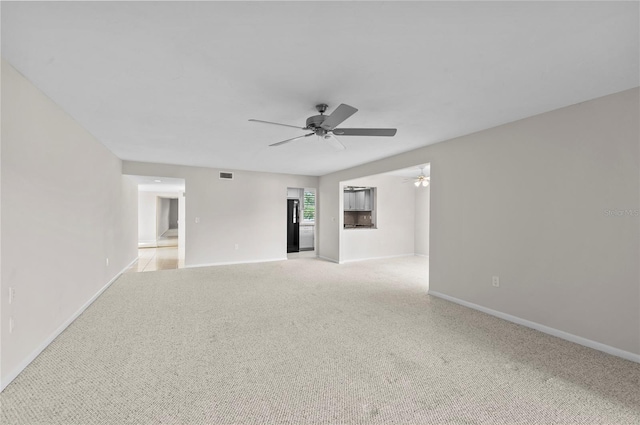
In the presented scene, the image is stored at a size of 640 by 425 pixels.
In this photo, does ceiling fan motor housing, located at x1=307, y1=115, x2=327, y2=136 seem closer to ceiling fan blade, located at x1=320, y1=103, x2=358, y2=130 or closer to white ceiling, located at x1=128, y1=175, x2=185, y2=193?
ceiling fan blade, located at x1=320, y1=103, x2=358, y2=130

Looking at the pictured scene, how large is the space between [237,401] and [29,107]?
279 cm

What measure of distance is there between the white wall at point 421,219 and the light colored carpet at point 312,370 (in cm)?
432

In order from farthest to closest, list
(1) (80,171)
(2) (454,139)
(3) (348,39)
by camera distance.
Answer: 1. (2) (454,139)
2. (1) (80,171)
3. (3) (348,39)

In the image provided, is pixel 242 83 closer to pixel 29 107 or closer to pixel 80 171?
A: pixel 29 107

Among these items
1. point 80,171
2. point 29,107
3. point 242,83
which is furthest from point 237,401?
point 80,171

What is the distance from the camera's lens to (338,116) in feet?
7.73

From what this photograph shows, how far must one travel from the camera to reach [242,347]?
8.27ft

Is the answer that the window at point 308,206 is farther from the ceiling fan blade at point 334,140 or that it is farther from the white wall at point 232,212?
the ceiling fan blade at point 334,140

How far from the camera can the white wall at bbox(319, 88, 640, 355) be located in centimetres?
240

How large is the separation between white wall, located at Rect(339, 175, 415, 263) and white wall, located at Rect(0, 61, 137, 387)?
4900 mm

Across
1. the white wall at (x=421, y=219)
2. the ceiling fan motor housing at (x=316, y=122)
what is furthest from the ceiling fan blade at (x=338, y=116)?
the white wall at (x=421, y=219)

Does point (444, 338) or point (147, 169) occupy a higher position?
point (147, 169)

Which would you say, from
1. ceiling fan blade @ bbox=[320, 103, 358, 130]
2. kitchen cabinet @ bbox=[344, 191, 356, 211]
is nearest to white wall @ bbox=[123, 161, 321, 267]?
kitchen cabinet @ bbox=[344, 191, 356, 211]

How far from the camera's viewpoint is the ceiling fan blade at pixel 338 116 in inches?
85.5
